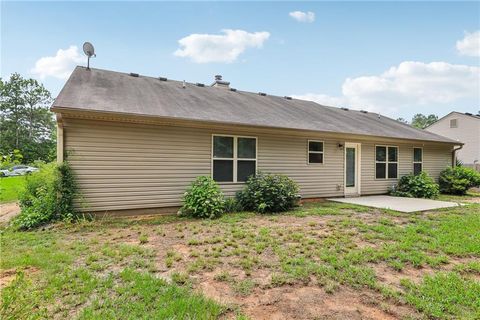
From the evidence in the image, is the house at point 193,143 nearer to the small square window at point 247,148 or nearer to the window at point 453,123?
the small square window at point 247,148

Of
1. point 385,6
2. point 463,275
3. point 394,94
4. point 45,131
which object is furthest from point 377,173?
point 45,131

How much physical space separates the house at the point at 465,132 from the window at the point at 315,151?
17.9 metres

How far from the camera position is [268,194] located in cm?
740

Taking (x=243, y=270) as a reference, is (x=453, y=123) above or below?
above

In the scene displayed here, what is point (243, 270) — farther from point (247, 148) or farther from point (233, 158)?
point (247, 148)

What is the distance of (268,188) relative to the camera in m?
7.48

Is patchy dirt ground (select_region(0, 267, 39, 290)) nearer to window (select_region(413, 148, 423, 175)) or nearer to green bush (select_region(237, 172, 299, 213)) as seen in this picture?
green bush (select_region(237, 172, 299, 213))

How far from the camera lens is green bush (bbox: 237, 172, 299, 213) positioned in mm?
7379

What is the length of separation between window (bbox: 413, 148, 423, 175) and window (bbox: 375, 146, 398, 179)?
3.75ft

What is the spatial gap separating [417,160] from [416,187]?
1.82m

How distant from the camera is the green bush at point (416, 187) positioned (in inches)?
406

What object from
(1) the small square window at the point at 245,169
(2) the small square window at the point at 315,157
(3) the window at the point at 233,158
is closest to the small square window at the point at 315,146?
(2) the small square window at the point at 315,157

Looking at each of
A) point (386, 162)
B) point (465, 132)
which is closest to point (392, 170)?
point (386, 162)

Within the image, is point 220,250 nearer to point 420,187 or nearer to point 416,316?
point 416,316
